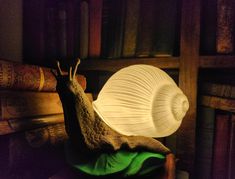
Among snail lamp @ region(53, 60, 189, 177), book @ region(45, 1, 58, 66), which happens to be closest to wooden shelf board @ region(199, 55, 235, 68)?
snail lamp @ region(53, 60, 189, 177)

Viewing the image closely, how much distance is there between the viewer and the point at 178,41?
1130 millimetres

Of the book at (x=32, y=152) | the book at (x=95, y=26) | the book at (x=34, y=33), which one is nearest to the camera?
the book at (x=32, y=152)

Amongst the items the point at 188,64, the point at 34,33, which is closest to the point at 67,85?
the point at 188,64

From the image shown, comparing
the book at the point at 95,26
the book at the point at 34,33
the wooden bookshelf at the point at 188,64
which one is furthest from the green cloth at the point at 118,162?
the book at the point at 34,33

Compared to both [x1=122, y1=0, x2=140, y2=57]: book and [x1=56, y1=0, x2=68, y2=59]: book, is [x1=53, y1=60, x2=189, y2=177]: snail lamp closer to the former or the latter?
[x1=122, y1=0, x2=140, y2=57]: book

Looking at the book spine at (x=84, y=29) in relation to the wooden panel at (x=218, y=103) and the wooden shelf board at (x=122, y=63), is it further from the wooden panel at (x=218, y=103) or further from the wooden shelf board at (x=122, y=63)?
the wooden panel at (x=218, y=103)

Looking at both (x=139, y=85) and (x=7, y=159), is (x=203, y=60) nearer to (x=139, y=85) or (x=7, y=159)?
(x=139, y=85)

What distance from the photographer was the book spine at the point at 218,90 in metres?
0.99

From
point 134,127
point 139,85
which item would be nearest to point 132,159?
point 134,127

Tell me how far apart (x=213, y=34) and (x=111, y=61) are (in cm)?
39

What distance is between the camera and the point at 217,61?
39.4 inches

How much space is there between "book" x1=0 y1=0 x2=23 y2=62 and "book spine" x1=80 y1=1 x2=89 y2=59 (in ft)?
1.11

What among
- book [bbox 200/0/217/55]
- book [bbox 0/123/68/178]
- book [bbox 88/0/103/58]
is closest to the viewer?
book [bbox 0/123/68/178]

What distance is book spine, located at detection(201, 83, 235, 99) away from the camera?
0.99m
